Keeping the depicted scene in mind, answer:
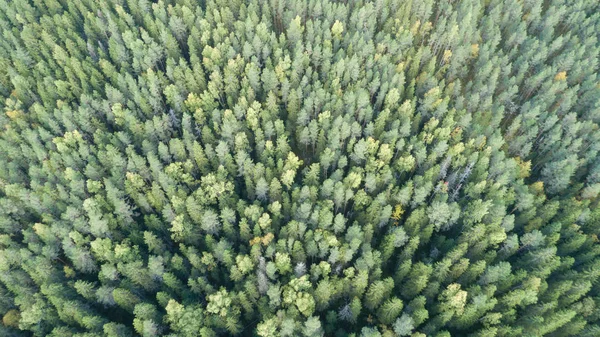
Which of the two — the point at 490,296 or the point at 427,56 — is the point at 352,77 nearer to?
the point at 427,56

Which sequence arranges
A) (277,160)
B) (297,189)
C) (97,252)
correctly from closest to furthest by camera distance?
(97,252) → (297,189) → (277,160)

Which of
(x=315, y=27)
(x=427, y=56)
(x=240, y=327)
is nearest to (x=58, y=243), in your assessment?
(x=240, y=327)

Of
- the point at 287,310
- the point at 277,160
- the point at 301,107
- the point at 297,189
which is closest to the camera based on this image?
the point at 287,310

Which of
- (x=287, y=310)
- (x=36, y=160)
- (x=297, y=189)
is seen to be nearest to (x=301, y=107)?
(x=297, y=189)

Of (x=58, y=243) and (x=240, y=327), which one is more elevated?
(x=58, y=243)

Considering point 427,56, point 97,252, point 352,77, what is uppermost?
point 427,56

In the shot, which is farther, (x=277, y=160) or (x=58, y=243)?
A: (x=277, y=160)

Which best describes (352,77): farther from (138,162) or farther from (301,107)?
(138,162)
